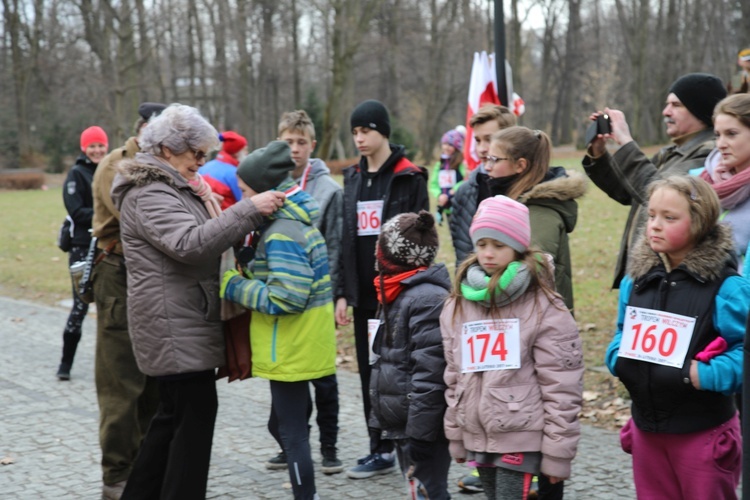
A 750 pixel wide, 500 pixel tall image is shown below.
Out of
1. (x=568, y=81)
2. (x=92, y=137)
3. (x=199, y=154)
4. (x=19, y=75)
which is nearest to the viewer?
(x=199, y=154)

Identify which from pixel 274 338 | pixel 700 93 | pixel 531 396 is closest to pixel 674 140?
pixel 700 93

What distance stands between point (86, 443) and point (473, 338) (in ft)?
11.6

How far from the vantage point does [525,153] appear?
4.58 m

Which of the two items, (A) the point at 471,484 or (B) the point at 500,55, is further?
(B) the point at 500,55

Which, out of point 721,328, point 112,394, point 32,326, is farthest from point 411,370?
point 32,326

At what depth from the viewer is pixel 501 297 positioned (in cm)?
368

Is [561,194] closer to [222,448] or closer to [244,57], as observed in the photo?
[222,448]

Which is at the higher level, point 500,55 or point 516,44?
point 516,44

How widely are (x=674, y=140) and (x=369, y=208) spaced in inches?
70.5

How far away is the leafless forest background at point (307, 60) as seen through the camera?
4125cm

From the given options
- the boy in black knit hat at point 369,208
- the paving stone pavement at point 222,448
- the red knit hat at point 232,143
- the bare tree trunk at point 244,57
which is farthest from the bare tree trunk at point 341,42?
the boy in black knit hat at point 369,208

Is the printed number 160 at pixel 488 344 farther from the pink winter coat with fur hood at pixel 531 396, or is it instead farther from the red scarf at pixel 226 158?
the red scarf at pixel 226 158

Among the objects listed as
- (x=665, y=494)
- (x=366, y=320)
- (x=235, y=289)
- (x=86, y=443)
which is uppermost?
(x=235, y=289)

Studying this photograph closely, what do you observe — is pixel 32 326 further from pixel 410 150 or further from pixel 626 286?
pixel 410 150
